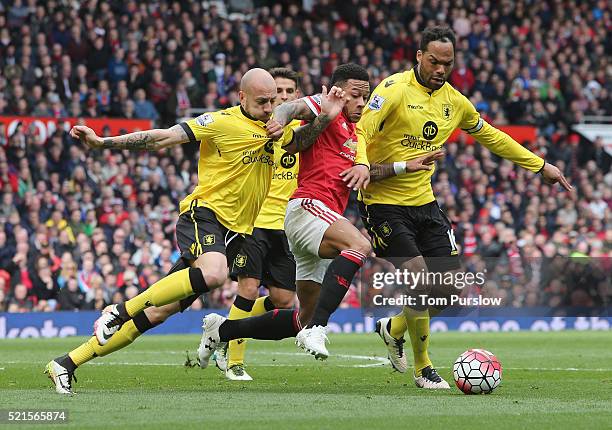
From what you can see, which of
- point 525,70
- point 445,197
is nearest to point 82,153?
point 445,197

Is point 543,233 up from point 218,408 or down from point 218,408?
down

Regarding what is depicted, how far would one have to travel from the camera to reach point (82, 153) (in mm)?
21984

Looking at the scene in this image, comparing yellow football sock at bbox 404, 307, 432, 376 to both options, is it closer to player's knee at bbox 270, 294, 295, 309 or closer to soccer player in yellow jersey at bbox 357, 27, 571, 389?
soccer player in yellow jersey at bbox 357, 27, 571, 389

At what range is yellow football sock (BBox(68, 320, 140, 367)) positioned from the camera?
885cm

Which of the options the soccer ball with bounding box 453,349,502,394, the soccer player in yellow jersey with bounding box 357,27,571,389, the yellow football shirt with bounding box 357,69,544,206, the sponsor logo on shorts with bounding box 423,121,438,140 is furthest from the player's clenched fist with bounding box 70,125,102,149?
the soccer ball with bounding box 453,349,502,394

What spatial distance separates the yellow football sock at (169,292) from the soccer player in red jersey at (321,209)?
0.66 metres

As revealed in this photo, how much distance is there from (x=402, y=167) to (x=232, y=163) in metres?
1.39

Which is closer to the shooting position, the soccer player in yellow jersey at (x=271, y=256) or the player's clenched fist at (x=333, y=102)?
the player's clenched fist at (x=333, y=102)

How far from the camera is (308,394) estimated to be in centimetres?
865

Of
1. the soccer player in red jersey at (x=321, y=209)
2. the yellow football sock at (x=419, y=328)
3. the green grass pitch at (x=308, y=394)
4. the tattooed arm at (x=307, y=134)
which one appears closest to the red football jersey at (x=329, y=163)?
the soccer player in red jersey at (x=321, y=209)

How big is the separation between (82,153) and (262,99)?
1306 centimetres

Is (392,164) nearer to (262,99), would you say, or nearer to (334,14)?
(262,99)

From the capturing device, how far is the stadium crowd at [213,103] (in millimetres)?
20516

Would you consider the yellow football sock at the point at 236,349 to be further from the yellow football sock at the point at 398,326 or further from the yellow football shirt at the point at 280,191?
the yellow football sock at the point at 398,326
